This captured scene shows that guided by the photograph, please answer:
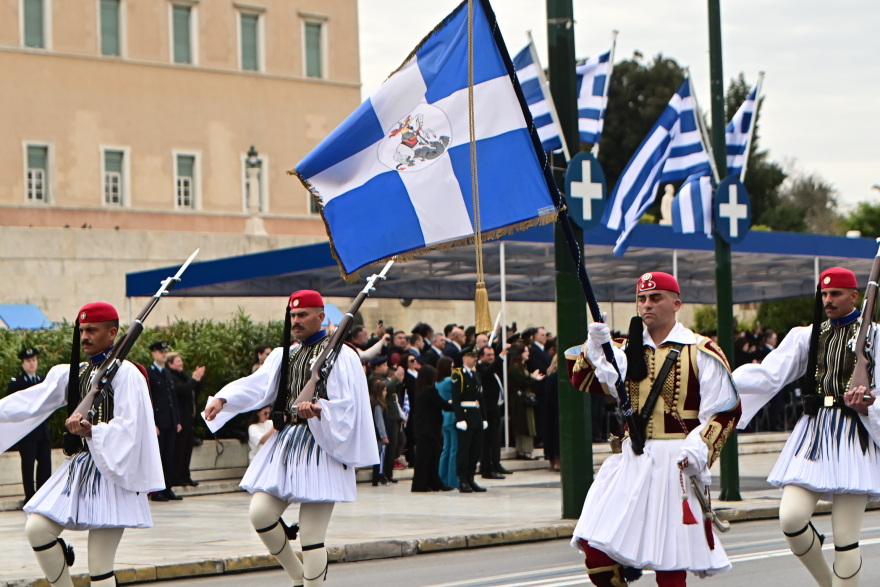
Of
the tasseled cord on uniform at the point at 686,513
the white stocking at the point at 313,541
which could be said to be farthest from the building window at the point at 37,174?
the tasseled cord on uniform at the point at 686,513

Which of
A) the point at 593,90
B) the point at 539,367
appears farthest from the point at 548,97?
the point at 539,367

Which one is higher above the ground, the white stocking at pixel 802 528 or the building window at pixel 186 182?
the building window at pixel 186 182

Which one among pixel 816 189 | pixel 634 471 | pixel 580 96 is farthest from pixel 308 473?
pixel 816 189

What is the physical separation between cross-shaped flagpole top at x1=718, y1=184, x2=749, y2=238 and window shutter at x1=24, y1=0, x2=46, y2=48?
121ft

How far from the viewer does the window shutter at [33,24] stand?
165 feet

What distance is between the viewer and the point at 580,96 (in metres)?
19.4

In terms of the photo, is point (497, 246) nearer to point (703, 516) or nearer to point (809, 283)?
point (809, 283)

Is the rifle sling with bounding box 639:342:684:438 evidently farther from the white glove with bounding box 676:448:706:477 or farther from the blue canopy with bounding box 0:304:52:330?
the blue canopy with bounding box 0:304:52:330

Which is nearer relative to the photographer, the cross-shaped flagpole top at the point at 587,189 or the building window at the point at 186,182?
the cross-shaped flagpole top at the point at 587,189

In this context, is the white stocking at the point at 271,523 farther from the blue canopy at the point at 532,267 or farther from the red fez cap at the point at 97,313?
the blue canopy at the point at 532,267

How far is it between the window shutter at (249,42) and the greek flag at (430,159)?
4652cm

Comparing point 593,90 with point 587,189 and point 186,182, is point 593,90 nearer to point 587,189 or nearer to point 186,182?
point 587,189

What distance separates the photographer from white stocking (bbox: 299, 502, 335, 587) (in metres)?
9.34

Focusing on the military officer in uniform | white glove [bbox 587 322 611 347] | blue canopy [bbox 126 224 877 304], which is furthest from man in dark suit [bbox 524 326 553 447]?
white glove [bbox 587 322 611 347]
